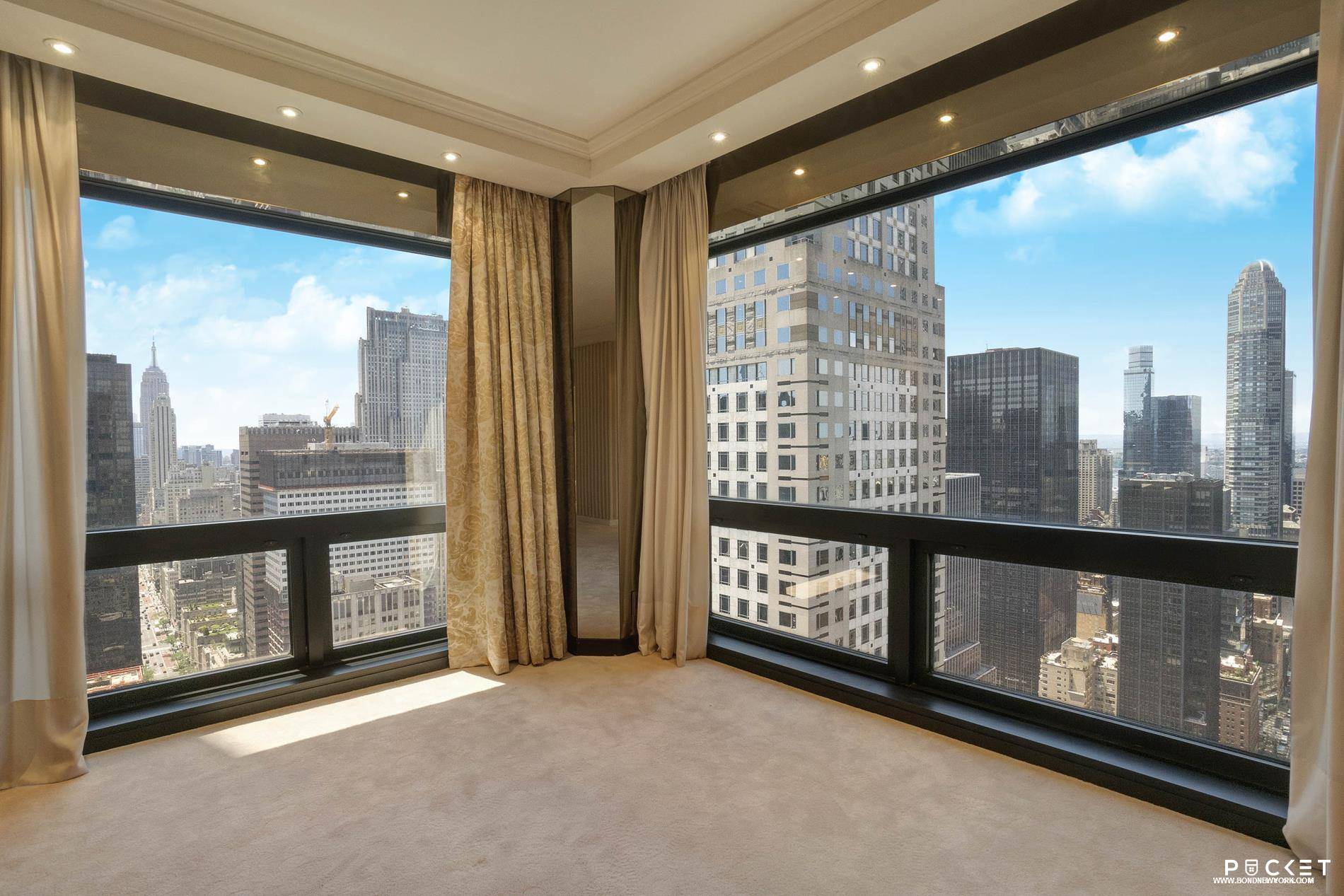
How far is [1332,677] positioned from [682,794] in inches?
69.0

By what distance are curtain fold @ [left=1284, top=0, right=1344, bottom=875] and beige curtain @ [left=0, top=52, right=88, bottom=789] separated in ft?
12.4

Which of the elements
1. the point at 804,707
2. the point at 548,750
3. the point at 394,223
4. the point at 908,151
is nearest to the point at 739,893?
the point at 548,750

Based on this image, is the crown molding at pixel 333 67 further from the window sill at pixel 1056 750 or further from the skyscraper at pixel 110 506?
the window sill at pixel 1056 750

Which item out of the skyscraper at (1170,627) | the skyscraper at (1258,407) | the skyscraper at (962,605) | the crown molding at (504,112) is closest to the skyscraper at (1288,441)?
the skyscraper at (1258,407)

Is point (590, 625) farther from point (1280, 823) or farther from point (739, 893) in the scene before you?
point (1280, 823)

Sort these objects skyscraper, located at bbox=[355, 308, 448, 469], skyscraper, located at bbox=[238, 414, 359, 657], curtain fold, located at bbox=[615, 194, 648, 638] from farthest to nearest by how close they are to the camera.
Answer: curtain fold, located at bbox=[615, 194, 648, 638], skyscraper, located at bbox=[355, 308, 448, 469], skyscraper, located at bbox=[238, 414, 359, 657]

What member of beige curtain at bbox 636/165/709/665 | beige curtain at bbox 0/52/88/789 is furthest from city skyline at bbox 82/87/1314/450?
beige curtain at bbox 636/165/709/665

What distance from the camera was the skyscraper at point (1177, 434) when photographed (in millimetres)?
2047

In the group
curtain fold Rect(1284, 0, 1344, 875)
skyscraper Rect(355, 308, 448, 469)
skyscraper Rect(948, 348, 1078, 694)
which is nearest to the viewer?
curtain fold Rect(1284, 0, 1344, 875)

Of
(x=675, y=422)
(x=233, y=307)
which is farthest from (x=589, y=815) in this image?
(x=233, y=307)

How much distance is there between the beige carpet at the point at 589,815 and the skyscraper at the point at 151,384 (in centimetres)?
133

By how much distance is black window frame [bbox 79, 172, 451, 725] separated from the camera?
259cm

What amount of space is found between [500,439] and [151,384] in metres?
1.46

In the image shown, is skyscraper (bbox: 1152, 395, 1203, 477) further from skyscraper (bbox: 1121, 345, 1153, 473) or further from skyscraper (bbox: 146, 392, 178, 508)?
skyscraper (bbox: 146, 392, 178, 508)
